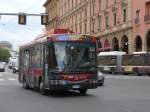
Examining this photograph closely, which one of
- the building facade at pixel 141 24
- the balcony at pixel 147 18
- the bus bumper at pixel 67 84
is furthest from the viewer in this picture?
the building facade at pixel 141 24

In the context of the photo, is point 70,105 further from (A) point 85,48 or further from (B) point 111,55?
(B) point 111,55

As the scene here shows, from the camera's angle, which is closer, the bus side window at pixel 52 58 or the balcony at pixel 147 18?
the bus side window at pixel 52 58

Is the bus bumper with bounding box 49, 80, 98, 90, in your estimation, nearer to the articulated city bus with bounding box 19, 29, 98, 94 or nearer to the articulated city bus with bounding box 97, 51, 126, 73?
the articulated city bus with bounding box 19, 29, 98, 94

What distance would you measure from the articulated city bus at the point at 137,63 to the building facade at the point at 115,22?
3962mm

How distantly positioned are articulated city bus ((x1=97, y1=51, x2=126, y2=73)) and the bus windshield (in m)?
43.6

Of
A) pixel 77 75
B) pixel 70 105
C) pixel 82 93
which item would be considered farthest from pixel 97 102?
pixel 82 93

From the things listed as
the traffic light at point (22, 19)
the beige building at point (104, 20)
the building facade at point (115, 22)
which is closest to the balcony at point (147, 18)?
the building facade at point (115, 22)

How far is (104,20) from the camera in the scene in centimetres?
8200

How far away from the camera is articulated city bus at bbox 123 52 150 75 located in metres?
57.5

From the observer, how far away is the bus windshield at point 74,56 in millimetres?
21656

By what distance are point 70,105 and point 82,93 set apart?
5586 millimetres

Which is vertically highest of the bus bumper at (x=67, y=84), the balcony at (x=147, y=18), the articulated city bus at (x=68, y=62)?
the balcony at (x=147, y=18)

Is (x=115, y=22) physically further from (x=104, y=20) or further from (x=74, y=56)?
(x=74, y=56)

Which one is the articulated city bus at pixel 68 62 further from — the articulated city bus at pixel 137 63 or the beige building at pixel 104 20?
the beige building at pixel 104 20
